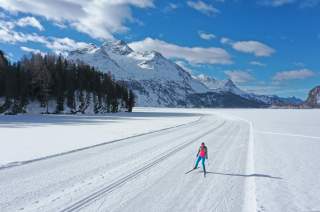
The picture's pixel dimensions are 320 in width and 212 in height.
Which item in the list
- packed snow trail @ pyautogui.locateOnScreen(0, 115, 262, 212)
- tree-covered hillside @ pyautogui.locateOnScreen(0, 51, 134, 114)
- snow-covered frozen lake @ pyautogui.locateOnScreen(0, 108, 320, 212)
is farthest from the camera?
tree-covered hillside @ pyautogui.locateOnScreen(0, 51, 134, 114)

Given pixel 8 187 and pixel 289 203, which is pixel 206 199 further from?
pixel 8 187

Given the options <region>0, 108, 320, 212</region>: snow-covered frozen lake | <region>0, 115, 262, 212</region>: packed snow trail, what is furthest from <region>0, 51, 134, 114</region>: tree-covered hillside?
<region>0, 115, 262, 212</region>: packed snow trail

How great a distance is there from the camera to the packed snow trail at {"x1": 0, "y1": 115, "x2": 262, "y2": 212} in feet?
24.5

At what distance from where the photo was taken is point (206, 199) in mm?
8117

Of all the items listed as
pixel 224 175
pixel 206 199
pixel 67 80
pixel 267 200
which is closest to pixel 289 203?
pixel 267 200

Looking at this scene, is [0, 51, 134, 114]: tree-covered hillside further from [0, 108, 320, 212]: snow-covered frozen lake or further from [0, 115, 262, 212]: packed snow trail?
[0, 115, 262, 212]: packed snow trail

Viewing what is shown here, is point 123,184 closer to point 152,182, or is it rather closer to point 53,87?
point 152,182

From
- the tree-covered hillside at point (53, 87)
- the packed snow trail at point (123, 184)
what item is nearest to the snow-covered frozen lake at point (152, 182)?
the packed snow trail at point (123, 184)

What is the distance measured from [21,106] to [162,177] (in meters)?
63.6

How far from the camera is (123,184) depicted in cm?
929

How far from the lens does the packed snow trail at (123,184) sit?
7.45m

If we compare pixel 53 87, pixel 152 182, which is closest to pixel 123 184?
pixel 152 182

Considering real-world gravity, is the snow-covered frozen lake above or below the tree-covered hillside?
below

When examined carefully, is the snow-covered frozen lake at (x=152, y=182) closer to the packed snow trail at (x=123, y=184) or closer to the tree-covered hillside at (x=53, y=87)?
the packed snow trail at (x=123, y=184)
